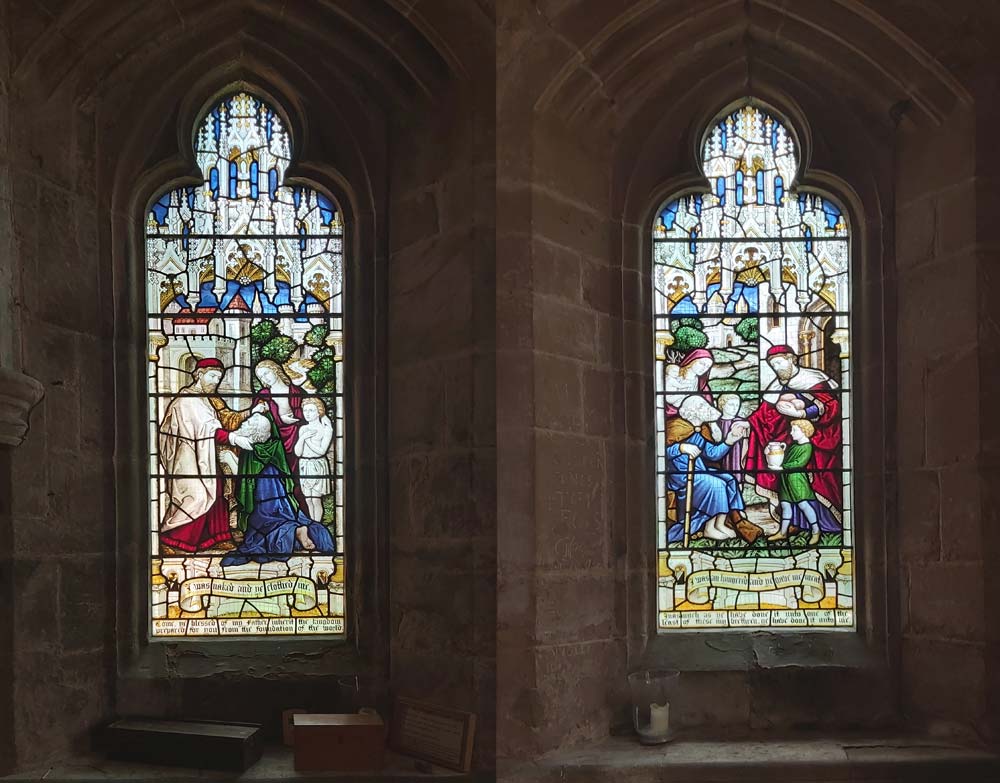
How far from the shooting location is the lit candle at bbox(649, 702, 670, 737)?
442 cm

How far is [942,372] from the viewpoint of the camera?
4.50 m

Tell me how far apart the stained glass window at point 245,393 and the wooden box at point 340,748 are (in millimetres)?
591

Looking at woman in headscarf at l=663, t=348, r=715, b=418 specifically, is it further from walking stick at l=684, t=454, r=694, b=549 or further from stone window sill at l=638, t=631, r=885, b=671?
stone window sill at l=638, t=631, r=885, b=671

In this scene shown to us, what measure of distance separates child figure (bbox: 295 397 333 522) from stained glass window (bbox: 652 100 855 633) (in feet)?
4.47

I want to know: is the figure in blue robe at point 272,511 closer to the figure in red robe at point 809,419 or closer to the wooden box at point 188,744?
the wooden box at point 188,744

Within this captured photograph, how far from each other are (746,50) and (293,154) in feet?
6.30

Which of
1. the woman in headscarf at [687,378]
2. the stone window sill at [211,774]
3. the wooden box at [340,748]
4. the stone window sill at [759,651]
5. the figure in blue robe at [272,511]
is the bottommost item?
the stone window sill at [211,774]

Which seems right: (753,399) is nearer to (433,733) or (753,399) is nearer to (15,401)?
(433,733)

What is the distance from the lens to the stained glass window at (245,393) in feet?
15.5

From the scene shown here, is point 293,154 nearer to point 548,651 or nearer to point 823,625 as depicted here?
point 548,651

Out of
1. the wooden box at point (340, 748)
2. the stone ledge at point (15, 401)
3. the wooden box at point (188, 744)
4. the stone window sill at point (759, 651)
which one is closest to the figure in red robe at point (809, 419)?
the stone window sill at point (759, 651)

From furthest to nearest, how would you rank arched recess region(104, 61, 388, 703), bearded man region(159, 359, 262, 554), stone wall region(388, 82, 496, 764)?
1. bearded man region(159, 359, 262, 554)
2. arched recess region(104, 61, 388, 703)
3. stone wall region(388, 82, 496, 764)

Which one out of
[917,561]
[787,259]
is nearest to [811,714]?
[917,561]

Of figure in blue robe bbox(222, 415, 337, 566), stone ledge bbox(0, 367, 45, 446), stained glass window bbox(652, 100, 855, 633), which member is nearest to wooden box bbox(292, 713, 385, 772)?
figure in blue robe bbox(222, 415, 337, 566)
